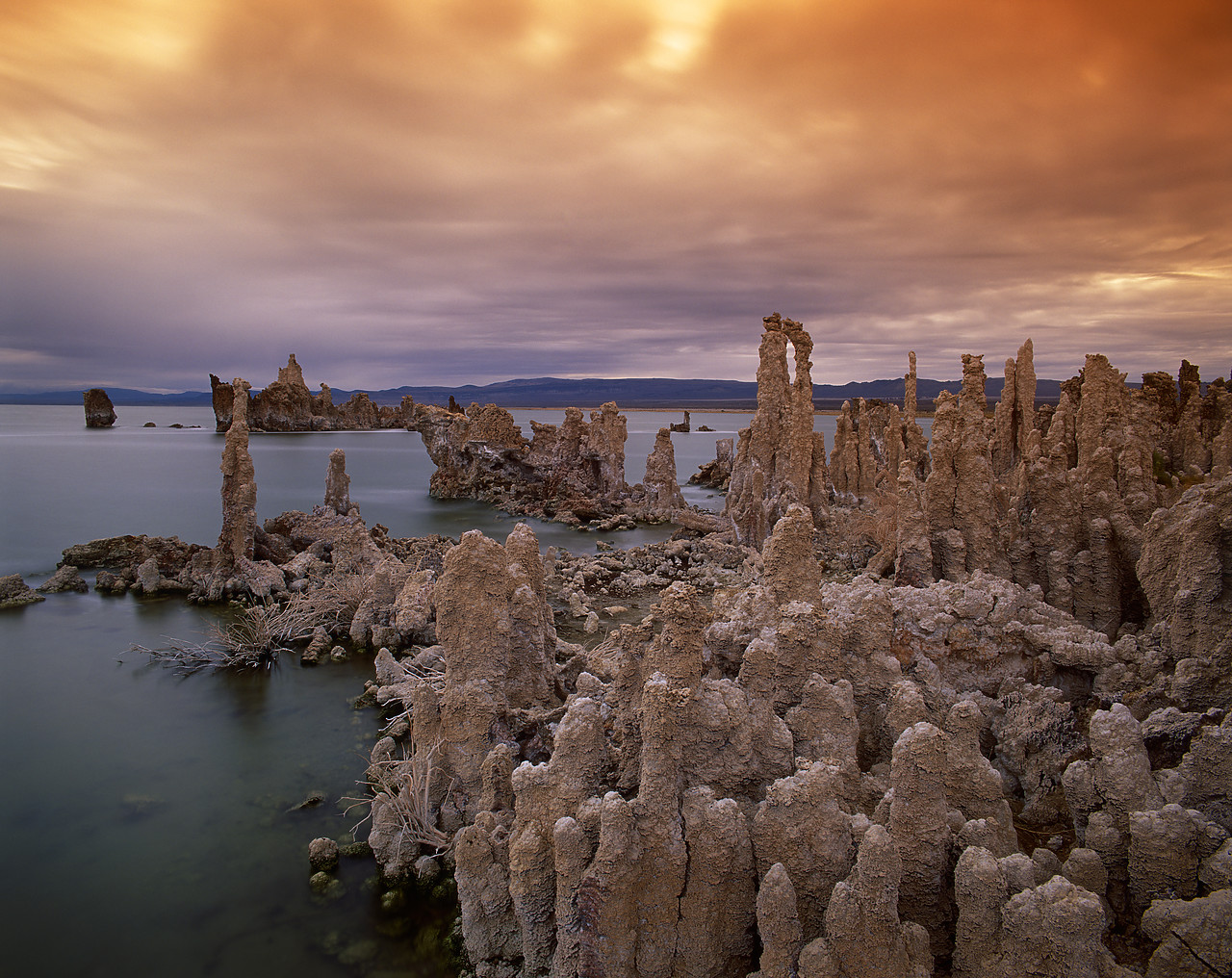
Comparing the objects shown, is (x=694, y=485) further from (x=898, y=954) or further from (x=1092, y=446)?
(x=898, y=954)

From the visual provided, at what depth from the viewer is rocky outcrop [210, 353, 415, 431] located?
3932 inches

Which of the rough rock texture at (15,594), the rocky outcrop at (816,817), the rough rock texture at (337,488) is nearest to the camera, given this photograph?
the rocky outcrop at (816,817)

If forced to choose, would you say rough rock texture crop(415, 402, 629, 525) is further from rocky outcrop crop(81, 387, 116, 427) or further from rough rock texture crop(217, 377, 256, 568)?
rocky outcrop crop(81, 387, 116, 427)

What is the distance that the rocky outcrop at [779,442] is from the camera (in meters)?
23.9

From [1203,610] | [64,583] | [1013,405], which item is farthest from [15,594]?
[1013,405]

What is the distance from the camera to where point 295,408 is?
340ft

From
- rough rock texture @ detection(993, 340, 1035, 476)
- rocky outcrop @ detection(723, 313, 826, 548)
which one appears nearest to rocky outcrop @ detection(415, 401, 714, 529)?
rocky outcrop @ detection(723, 313, 826, 548)

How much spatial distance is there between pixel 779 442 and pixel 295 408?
3901 inches

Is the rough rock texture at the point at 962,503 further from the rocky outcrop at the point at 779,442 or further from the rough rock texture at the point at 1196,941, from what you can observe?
the rocky outcrop at the point at 779,442

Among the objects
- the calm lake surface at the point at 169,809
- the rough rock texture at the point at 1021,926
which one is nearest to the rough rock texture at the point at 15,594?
the calm lake surface at the point at 169,809

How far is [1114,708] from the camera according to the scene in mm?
5305

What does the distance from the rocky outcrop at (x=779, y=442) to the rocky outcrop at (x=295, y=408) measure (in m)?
76.2

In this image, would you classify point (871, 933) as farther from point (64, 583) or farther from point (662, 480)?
point (662, 480)

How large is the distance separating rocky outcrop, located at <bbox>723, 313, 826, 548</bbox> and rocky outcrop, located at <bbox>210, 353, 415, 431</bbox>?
76.2 meters
